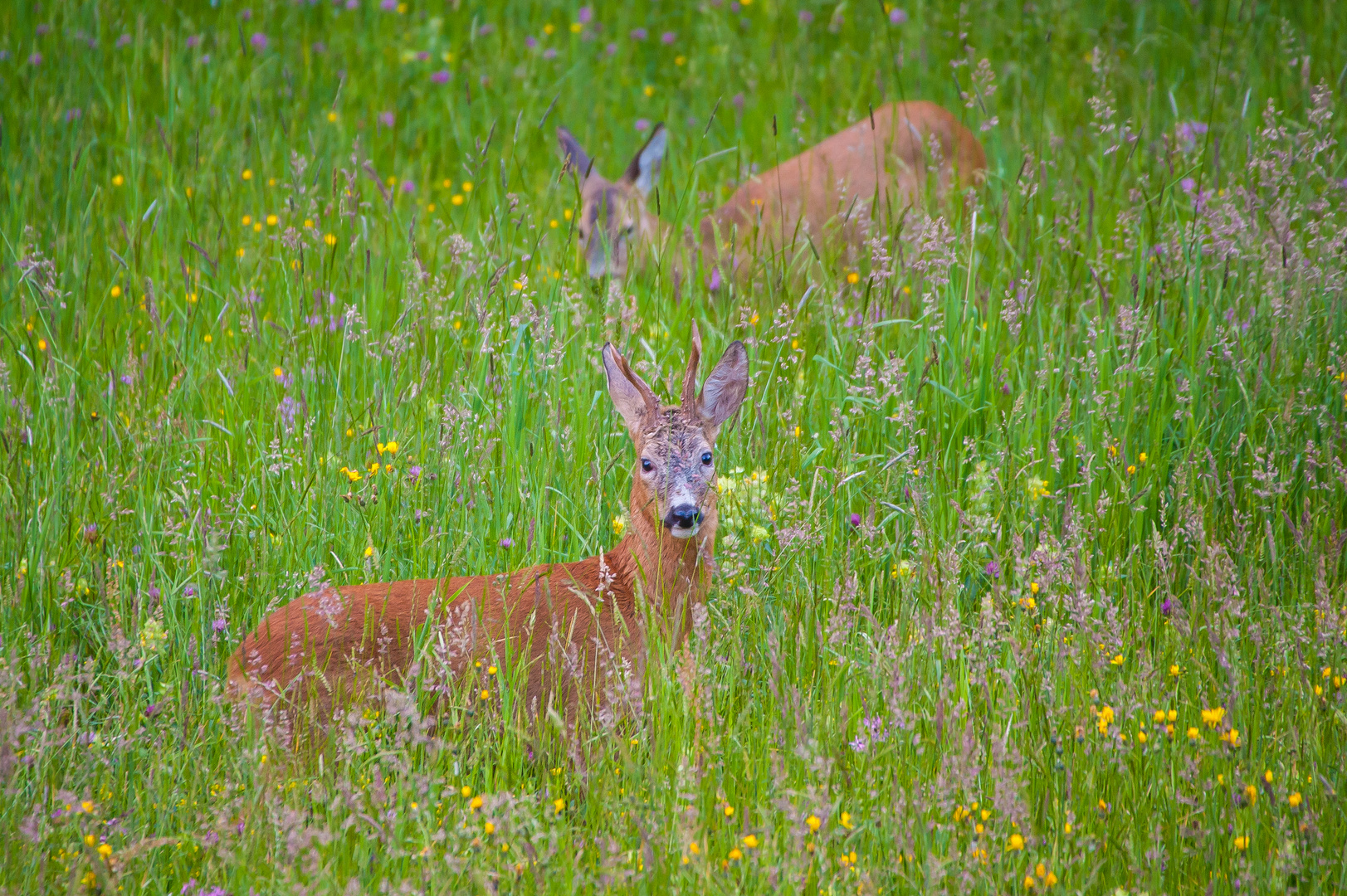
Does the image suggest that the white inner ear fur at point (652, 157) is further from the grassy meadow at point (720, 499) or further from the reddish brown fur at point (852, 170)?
the reddish brown fur at point (852, 170)

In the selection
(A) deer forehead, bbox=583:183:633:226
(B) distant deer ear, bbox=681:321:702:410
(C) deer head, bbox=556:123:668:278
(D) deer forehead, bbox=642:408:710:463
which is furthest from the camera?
(A) deer forehead, bbox=583:183:633:226

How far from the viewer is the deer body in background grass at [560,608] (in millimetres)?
3033

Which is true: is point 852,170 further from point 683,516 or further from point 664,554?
point 683,516

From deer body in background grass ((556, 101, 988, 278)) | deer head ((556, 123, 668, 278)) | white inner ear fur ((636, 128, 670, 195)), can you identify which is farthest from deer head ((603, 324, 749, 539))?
white inner ear fur ((636, 128, 670, 195))

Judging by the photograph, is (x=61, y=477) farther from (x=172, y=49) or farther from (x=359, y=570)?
(x=172, y=49)

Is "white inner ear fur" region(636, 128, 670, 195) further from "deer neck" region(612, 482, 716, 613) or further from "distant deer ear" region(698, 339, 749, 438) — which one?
"deer neck" region(612, 482, 716, 613)

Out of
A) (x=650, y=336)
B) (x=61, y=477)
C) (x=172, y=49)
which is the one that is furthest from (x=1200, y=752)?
(x=172, y=49)

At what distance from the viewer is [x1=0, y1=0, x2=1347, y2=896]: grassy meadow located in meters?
2.41

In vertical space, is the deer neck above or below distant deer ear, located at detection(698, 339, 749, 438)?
below

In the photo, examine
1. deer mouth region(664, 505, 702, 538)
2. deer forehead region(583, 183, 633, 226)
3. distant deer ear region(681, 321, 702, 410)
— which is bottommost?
deer mouth region(664, 505, 702, 538)

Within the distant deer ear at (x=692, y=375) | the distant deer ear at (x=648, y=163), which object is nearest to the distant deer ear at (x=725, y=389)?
the distant deer ear at (x=692, y=375)

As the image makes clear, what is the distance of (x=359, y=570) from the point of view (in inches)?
140

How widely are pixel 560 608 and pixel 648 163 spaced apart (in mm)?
4054

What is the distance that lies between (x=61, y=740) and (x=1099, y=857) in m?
2.15
